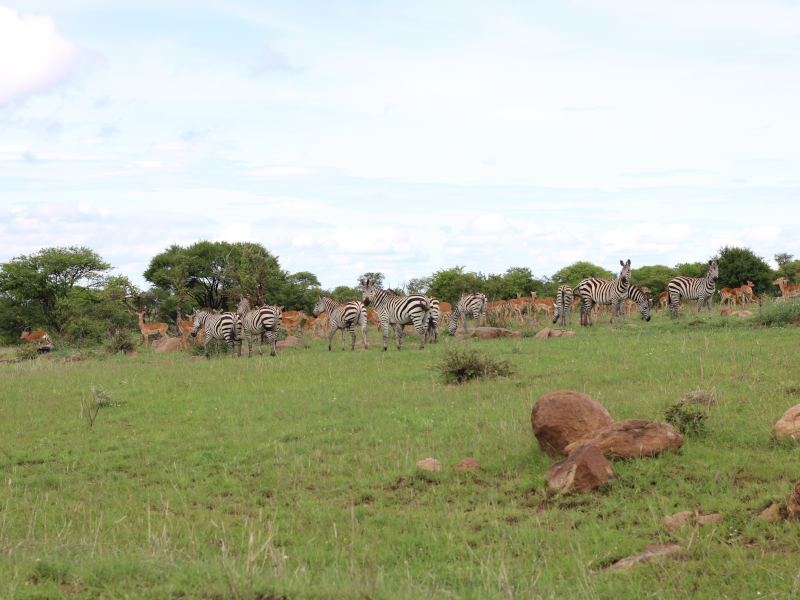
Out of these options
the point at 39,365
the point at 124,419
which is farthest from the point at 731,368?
the point at 39,365

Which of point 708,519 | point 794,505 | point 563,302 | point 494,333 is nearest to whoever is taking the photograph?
point 794,505

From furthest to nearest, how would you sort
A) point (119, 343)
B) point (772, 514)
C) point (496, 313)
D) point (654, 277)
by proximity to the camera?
1. point (654, 277)
2. point (496, 313)
3. point (119, 343)
4. point (772, 514)

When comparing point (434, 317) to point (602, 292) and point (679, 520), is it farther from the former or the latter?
point (679, 520)

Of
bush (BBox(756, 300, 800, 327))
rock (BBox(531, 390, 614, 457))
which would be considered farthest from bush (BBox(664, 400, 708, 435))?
bush (BBox(756, 300, 800, 327))

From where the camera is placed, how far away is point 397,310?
25.2 metres

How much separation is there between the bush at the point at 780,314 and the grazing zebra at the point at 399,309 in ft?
38.7

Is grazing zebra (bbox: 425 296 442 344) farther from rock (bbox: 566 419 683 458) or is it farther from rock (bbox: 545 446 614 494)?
rock (bbox: 545 446 614 494)

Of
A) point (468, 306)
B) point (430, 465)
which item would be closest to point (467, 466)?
point (430, 465)

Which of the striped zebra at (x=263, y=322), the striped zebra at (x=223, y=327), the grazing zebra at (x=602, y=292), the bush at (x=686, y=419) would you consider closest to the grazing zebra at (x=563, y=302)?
the grazing zebra at (x=602, y=292)

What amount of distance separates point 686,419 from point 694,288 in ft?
76.5

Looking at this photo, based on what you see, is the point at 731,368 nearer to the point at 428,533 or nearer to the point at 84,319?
the point at 428,533

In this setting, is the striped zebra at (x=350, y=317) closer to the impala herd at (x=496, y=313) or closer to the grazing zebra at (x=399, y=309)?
the grazing zebra at (x=399, y=309)

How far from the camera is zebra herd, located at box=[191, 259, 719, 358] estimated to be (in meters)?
25.3

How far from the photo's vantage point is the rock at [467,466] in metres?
9.49
